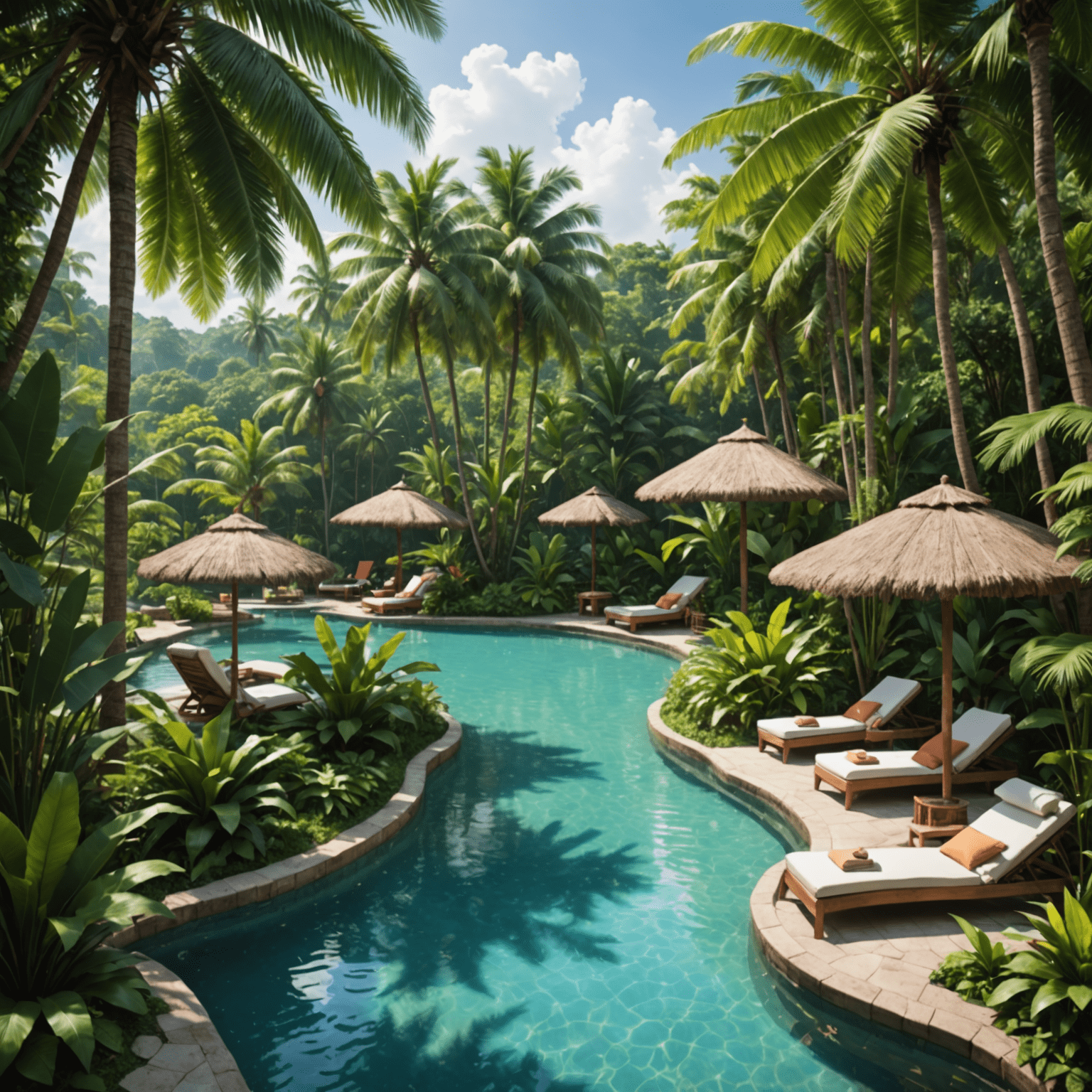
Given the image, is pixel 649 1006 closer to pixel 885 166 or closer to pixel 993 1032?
pixel 993 1032

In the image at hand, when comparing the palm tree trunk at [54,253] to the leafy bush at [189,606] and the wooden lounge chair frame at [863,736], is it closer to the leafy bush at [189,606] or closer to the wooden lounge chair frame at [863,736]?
the wooden lounge chair frame at [863,736]

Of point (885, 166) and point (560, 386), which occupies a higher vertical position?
point (560, 386)

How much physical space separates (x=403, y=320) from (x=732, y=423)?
1393 centimetres

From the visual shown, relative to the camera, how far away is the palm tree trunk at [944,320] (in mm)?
6945

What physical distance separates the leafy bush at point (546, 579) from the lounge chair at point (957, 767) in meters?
11.3

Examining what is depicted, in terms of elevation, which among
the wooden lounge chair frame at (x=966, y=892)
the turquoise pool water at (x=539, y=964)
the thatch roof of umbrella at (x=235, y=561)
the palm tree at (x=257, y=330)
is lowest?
the turquoise pool water at (x=539, y=964)

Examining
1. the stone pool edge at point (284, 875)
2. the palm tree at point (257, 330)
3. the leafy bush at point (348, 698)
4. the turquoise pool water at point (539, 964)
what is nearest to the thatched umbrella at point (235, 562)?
the leafy bush at point (348, 698)

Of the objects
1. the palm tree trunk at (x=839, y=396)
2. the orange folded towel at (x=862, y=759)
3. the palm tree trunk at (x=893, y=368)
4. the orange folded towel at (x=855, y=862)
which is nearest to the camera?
the orange folded towel at (x=855, y=862)

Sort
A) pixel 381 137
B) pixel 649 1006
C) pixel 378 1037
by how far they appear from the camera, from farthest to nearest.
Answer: pixel 381 137
pixel 649 1006
pixel 378 1037

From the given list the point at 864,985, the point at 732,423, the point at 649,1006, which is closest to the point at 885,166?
the point at 864,985

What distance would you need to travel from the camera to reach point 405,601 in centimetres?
1767

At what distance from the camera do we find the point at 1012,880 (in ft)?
15.7

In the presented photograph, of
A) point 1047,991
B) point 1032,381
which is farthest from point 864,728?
point 1047,991

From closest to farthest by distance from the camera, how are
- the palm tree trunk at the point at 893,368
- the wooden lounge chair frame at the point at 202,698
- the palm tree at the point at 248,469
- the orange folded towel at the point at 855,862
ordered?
A: the orange folded towel at the point at 855,862, the wooden lounge chair frame at the point at 202,698, the palm tree trunk at the point at 893,368, the palm tree at the point at 248,469
